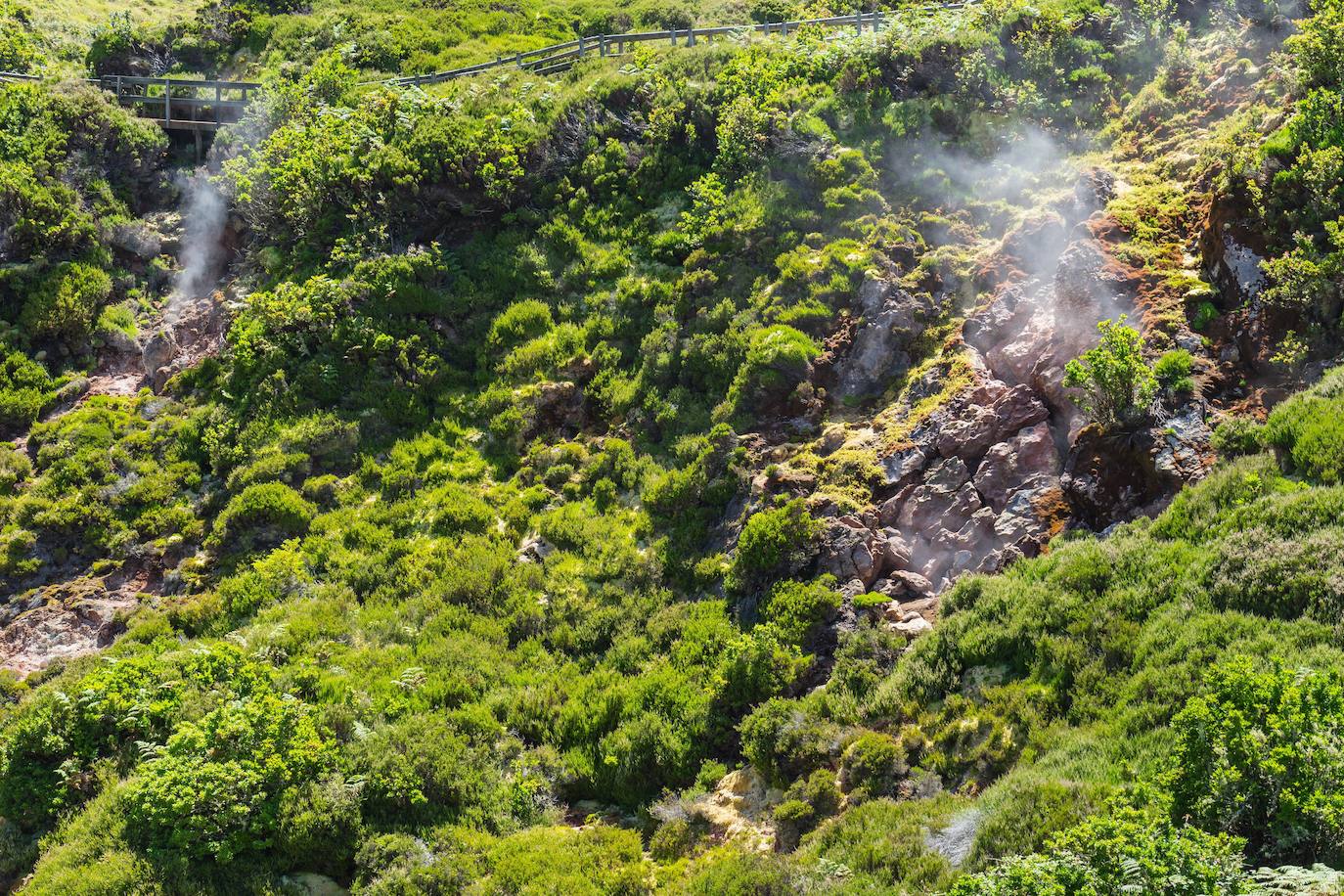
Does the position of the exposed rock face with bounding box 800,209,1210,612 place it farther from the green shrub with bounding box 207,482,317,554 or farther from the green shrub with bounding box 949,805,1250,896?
the green shrub with bounding box 207,482,317,554

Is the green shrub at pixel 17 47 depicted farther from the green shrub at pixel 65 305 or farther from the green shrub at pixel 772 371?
the green shrub at pixel 772 371

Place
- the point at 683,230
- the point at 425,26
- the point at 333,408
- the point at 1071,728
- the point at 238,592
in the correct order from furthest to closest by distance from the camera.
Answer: the point at 425,26 < the point at 683,230 < the point at 333,408 < the point at 238,592 < the point at 1071,728

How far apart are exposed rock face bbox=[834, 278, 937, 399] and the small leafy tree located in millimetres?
3843

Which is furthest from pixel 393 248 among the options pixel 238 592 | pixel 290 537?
pixel 238 592

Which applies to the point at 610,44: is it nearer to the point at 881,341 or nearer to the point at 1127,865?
the point at 881,341

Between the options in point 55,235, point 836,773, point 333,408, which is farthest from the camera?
point 55,235

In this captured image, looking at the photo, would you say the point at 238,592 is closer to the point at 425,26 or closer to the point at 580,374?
the point at 580,374

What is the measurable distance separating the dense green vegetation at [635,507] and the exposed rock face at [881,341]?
326 mm

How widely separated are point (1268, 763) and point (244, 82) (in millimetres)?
30987

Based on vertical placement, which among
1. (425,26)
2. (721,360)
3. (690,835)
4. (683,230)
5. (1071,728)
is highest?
(425,26)

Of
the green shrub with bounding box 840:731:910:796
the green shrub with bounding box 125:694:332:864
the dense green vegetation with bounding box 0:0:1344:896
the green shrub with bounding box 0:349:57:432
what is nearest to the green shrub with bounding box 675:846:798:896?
the dense green vegetation with bounding box 0:0:1344:896

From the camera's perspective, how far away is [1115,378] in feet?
47.0

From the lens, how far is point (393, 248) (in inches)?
915

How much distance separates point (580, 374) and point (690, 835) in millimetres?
10391
